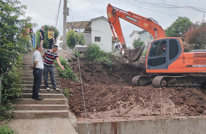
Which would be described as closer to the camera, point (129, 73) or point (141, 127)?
point (141, 127)

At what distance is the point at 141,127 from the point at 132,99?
4.21ft

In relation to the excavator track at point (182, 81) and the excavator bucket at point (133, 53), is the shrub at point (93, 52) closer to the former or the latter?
the excavator bucket at point (133, 53)

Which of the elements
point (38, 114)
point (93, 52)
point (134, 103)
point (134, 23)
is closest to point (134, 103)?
point (134, 103)

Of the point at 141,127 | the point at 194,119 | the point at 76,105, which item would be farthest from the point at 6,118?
the point at 194,119

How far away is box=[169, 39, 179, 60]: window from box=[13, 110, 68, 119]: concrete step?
561cm

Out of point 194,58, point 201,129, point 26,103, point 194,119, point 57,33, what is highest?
point 57,33

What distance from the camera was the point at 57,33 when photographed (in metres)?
22.8

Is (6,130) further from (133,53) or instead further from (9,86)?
(133,53)

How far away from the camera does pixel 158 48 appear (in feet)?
28.4

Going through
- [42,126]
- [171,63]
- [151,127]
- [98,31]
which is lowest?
[151,127]

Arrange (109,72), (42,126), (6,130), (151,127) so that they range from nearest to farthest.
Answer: (6,130) < (42,126) < (151,127) < (109,72)

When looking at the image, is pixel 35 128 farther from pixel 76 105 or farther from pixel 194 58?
pixel 194 58

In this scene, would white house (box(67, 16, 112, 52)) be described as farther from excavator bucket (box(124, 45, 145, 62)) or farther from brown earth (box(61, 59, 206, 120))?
brown earth (box(61, 59, 206, 120))

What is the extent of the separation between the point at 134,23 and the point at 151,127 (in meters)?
6.34
